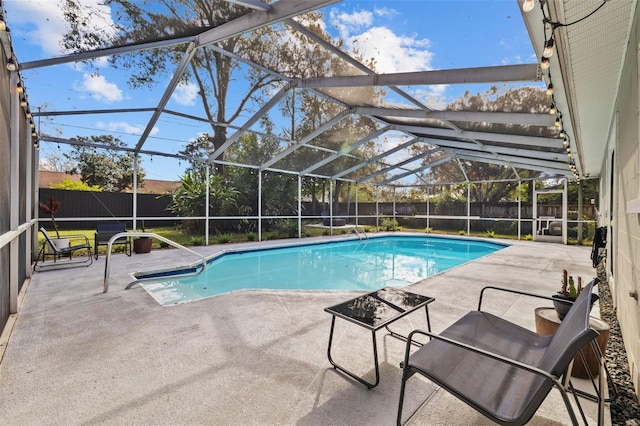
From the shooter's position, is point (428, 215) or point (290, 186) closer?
point (290, 186)

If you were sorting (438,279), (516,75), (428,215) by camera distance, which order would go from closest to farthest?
1. (516,75)
2. (438,279)
3. (428,215)

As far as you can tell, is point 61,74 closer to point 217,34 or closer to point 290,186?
point 217,34

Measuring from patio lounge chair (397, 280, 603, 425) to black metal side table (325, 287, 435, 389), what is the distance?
13.6 inches

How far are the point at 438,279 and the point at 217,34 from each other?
509cm

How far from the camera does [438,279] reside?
4941mm

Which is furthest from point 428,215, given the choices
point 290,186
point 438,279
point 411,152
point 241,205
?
point 438,279

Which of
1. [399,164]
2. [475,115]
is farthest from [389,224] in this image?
[475,115]

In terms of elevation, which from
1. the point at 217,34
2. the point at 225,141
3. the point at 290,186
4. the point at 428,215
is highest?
the point at 217,34

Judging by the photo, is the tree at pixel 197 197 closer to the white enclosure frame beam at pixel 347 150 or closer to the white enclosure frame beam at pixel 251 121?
the white enclosure frame beam at pixel 251 121

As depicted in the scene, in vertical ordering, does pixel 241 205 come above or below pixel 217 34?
below

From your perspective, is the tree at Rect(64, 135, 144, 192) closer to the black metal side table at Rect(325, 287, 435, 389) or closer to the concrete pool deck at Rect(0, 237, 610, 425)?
the concrete pool deck at Rect(0, 237, 610, 425)

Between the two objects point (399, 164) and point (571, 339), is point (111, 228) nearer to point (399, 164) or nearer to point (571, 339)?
point (571, 339)

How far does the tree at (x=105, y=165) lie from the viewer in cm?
773

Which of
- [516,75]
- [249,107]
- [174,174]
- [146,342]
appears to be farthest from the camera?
[174,174]
